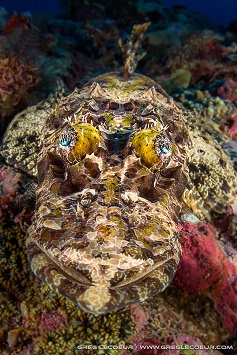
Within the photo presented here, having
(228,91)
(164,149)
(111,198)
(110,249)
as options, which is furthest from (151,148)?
(228,91)

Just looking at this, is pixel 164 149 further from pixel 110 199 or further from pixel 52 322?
pixel 52 322

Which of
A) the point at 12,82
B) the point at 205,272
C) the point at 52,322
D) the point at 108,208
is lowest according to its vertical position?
the point at 52,322

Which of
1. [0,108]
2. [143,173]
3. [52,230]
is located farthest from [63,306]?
[0,108]

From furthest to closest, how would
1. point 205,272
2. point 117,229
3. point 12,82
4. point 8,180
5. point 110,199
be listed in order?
1. point 12,82
2. point 8,180
3. point 205,272
4. point 110,199
5. point 117,229

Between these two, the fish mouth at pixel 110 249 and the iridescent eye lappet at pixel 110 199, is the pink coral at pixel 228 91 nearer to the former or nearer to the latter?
the iridescent eye lappet at pixel 110 199

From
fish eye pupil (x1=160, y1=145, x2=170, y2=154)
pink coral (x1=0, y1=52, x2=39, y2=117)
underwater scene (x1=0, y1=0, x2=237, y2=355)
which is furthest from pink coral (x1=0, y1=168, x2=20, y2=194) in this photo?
pink coral (x1=0, y1=52, x2=39, y2=117)

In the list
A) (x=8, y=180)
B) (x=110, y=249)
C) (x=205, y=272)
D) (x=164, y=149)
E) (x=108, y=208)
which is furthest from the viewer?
(x=8, y=180)

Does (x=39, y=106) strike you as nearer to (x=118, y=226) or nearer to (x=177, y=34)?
(x=118, y=226)

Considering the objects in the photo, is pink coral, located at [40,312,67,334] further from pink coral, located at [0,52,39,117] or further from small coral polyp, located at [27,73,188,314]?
pink coral, located at [0,52,39,117]

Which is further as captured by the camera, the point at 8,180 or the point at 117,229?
the point at 8,180
